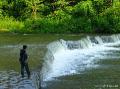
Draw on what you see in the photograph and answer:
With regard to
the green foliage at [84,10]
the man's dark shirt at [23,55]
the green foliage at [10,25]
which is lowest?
the green foliage at [10,25]

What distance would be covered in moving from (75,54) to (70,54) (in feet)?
1.31

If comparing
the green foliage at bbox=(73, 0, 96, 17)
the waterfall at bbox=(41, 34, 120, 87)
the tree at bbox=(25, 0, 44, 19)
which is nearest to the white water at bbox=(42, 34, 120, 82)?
the waterfall at bbox=(41, 34, 120, 87)

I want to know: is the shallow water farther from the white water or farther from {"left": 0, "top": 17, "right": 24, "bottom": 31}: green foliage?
{"left": 0, "top": 17, "right": 24, "bottom": 31}: green foliage

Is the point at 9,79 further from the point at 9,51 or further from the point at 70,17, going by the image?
the point at 70,17

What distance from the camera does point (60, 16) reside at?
158ft

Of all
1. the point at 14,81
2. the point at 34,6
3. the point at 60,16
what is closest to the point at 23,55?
the point at 14,81

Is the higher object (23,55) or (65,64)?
(23,55)

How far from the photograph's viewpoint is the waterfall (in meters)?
22.8

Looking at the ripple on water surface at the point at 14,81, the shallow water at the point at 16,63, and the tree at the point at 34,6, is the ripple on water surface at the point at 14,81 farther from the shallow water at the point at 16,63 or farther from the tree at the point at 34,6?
the tree at the point at 34,6

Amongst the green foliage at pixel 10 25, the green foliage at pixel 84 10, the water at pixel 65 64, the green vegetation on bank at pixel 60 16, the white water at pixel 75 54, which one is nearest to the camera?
the water at pixel 65 64

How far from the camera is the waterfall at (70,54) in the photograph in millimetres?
22812

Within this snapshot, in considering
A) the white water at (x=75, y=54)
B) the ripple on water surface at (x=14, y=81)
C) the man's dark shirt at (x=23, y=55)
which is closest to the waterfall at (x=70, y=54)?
the white water at (x=75, y=54)

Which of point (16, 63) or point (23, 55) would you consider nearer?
point (23, 55)

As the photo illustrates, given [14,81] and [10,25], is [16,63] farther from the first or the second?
[10,25]
